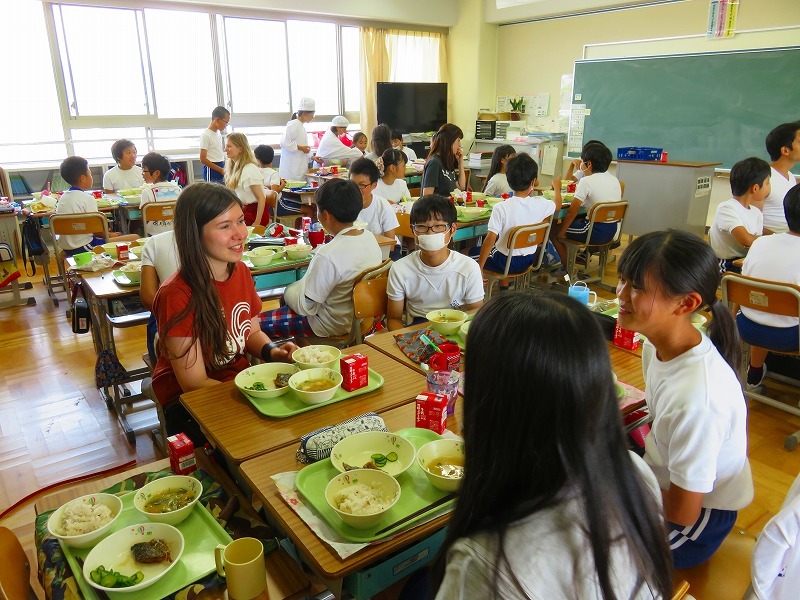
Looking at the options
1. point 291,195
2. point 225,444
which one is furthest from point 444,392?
point 291,195

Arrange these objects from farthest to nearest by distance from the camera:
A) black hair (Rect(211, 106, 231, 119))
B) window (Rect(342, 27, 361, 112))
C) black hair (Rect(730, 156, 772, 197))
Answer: window (Rect(342, 27, 361, 112))
black hair (Rect(211, 106, 231, 119))
black hair (Rect(730, 156, 772, 197))

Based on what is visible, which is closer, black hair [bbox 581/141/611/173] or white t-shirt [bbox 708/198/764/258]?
white t-shirt [bbox 708/198/764/258]

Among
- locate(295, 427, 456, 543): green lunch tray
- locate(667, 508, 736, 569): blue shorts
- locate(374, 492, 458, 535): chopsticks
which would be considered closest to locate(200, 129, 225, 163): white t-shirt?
locate(295, 427, 456, 543): green lunch tray

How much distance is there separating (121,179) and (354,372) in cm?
482

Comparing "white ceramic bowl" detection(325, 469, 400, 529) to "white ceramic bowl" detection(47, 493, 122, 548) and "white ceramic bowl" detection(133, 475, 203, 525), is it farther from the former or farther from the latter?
"white ceramic bowl" detection(47, 493, 122, 548)

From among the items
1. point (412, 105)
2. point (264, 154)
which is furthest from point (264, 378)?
point (412, 105)

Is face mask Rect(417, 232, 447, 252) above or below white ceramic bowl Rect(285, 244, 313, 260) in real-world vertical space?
above

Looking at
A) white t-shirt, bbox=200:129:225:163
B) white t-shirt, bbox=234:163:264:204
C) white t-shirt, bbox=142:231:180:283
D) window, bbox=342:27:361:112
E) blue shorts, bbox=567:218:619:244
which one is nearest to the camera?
white t-shirt, bbox=142:231:180:283

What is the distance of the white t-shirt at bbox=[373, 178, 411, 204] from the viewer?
15.5 feet

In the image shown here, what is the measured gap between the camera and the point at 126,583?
1050mm

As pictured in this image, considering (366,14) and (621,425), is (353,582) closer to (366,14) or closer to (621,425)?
(621,425)

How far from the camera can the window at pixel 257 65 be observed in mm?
7551

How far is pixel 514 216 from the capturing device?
3.94m

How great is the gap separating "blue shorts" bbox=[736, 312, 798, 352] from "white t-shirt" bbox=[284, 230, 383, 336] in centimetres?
179
